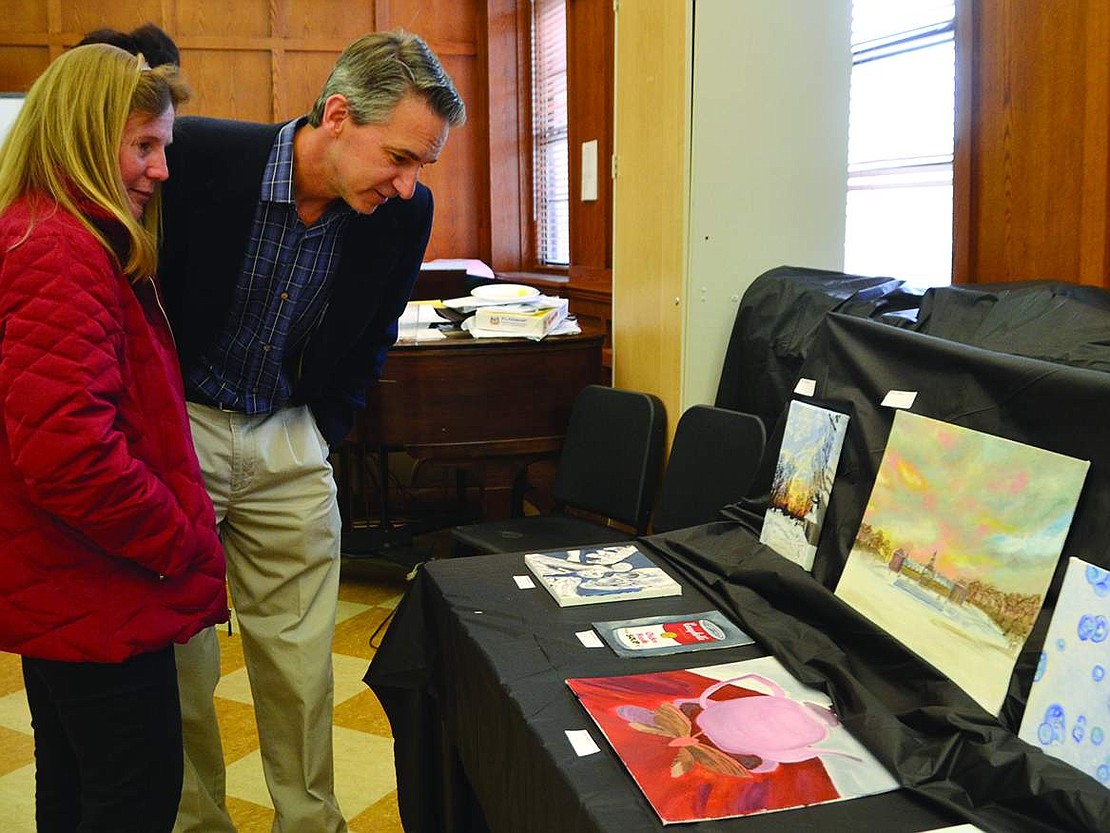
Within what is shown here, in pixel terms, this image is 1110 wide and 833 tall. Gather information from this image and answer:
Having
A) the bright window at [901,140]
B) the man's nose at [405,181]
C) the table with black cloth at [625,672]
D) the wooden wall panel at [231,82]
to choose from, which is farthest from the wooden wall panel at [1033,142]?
the wooden wall panel at [231,82]

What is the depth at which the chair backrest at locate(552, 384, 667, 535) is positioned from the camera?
2797mm

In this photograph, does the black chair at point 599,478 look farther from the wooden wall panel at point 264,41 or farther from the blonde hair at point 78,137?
the wooden wall panel at point 264,41

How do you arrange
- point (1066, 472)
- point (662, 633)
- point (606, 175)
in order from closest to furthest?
point (1066, 472)
point (662, 633)
point (606, 175)

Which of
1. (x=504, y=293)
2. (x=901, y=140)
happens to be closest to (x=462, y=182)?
(x=504, y=293)

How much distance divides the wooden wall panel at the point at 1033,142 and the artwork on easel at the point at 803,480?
575mm

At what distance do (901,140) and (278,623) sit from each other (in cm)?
197

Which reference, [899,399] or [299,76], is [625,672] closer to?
[899,399]

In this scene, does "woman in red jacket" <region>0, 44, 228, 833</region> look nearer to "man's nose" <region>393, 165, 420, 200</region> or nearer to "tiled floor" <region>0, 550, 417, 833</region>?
"man's nose" <region>393, 165, 420, 200</region>

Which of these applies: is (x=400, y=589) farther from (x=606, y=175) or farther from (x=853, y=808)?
(x=853, y=808)

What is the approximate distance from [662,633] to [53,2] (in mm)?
5534

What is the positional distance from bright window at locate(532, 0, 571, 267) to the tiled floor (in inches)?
102

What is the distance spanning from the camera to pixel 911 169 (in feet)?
8.73

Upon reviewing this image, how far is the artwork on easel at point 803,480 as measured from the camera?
1.64m

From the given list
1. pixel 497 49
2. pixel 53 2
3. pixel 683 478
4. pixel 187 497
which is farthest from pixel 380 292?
pixel 53 2
